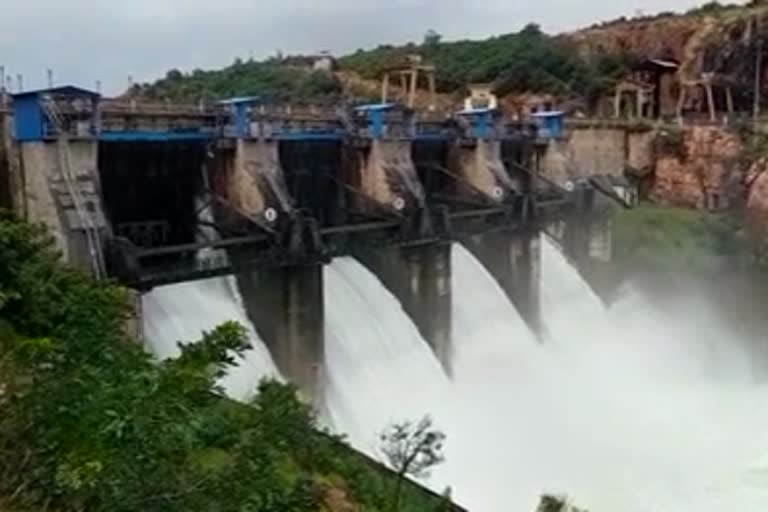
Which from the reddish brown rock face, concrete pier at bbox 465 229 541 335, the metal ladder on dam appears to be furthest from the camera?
the reddish brown rock face

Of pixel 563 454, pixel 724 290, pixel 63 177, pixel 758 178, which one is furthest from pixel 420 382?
pixel 758 178

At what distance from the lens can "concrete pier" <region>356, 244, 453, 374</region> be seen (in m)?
24.2

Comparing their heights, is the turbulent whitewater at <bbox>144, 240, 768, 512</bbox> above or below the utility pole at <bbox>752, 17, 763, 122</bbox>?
below

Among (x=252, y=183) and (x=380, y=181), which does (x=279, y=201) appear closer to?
(x=252, y=183)

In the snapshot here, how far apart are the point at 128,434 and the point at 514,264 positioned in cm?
2309

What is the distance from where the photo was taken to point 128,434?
7.02m

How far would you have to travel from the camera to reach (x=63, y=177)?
53.3ft

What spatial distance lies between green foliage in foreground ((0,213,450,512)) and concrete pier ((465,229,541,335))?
59.4 feet

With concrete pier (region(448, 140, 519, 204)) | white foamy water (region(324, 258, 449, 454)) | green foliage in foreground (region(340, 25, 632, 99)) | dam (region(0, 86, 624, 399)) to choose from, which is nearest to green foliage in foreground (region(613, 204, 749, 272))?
dam (region(0, 86, 624, 399))

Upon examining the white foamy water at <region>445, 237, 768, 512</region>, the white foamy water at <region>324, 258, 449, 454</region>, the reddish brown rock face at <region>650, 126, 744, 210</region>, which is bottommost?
the white foamy water at <region>445, 237, 768, 512</region>

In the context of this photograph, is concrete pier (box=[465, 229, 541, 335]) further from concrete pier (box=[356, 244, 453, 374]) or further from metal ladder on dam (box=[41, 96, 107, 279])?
metal ladder on dam (box=[41, 96, 107, 279])

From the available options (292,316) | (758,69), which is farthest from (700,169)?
(292,316)

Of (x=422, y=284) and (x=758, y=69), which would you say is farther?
(x=758, y=69)

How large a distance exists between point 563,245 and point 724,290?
253 inches
